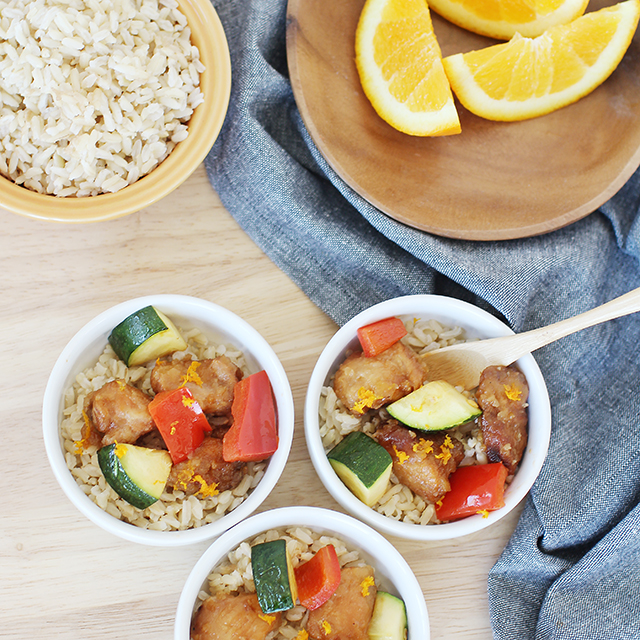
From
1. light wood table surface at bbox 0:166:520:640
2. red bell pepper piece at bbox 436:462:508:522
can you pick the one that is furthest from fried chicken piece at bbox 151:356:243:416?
red bell pepper piece at bbox 436:462:508:522

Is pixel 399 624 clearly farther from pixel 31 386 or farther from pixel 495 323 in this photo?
pixel 31 386

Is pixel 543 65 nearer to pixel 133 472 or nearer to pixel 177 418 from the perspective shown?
pixel 177 418

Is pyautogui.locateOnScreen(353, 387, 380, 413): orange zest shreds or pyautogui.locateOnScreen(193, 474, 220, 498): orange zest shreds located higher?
pyautogui.locateOnScreen(353, 387, 380, 413): orange zest shreds

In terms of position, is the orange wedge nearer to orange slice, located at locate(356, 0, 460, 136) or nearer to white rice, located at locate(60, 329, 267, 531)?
orange slice, located at locate(356, 0, 460, 136)

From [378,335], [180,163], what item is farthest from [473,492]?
[180,163]

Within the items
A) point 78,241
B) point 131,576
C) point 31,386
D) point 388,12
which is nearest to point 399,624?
point 131,576
